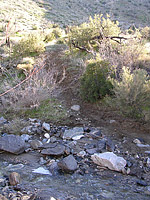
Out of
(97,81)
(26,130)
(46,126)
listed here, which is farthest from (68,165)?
(97,81)

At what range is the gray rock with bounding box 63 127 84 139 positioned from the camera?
17.5 feet

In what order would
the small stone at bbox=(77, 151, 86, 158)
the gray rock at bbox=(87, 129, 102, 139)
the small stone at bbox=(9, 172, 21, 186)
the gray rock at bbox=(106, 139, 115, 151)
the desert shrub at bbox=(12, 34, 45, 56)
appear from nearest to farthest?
the small stone at bbox=(9, 172, 21, 186), the small stone at bbox=(77, 151, 86, 158), the gray rock at bbox=(106, 139, 115, 151), the gray rock at bbox=(87, 129, 102, 139), the desert shrub at bbox=(12, 34, 45, 56)

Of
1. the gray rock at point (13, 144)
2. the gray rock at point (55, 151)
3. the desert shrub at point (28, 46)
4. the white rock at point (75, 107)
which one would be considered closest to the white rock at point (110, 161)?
the gray rock at point (55, 151)

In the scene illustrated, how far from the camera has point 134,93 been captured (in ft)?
A: 17.4

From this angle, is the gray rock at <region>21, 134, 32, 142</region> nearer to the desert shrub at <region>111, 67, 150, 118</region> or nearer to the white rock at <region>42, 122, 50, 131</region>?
the white rock at <region>42, 122, 50, 131</region>

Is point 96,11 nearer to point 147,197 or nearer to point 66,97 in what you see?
point 66,97

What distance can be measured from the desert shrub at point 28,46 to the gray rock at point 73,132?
6321 mm

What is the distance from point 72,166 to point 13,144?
1.52 m

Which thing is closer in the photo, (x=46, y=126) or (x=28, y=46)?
(x=46, y=126)

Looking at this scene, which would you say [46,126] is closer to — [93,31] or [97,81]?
[97,81]

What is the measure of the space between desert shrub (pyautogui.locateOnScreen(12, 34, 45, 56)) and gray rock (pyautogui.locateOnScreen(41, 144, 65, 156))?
22.8 ft

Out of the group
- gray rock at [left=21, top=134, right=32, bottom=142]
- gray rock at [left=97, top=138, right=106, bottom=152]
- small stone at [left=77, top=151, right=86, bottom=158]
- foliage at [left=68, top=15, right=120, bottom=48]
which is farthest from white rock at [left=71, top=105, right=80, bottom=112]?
foliage at [left=68, top=15, right=120, bottom=48]

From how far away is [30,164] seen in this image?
4367 millimetres

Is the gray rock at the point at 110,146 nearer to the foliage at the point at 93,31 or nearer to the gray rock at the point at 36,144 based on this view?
the gray rock at the point at 36,144
